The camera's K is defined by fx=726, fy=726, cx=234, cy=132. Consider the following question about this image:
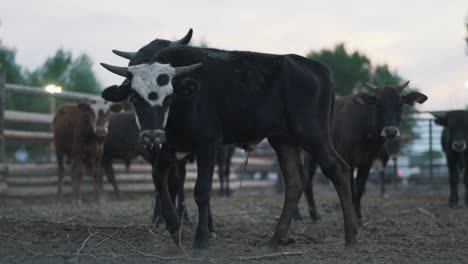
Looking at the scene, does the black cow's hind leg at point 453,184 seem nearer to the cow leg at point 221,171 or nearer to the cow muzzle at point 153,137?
the cow leg at point 221,171

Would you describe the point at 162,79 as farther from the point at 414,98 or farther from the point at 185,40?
the point at 414,98

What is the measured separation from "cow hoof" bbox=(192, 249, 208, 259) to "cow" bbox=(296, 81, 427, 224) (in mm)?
4181

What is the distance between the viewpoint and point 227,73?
7445 mm

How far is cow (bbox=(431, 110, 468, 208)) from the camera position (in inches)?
551

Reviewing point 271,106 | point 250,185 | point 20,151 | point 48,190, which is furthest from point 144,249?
point 20,151

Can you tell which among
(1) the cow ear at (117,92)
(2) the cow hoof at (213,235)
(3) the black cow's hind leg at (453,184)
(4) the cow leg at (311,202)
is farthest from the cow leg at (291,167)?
(3) the black cow's hind leg at (453,184)

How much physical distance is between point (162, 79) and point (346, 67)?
1985 inches

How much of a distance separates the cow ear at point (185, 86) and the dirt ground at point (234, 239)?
1.47 meters

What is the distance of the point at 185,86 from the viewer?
6680 millimetres

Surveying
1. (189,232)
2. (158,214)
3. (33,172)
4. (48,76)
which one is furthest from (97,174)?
(48,76)

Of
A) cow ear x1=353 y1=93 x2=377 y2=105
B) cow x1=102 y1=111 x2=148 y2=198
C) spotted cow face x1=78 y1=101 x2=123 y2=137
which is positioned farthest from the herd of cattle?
cow x1=102 y1=111 x2=148 y2=198

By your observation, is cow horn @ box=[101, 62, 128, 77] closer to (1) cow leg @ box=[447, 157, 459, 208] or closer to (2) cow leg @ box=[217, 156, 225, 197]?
(1) cow leg @ box=[447, 157, 459, 208]

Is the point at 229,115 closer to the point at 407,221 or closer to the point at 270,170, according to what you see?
the point at 407,221

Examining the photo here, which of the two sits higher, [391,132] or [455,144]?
[391,132]
